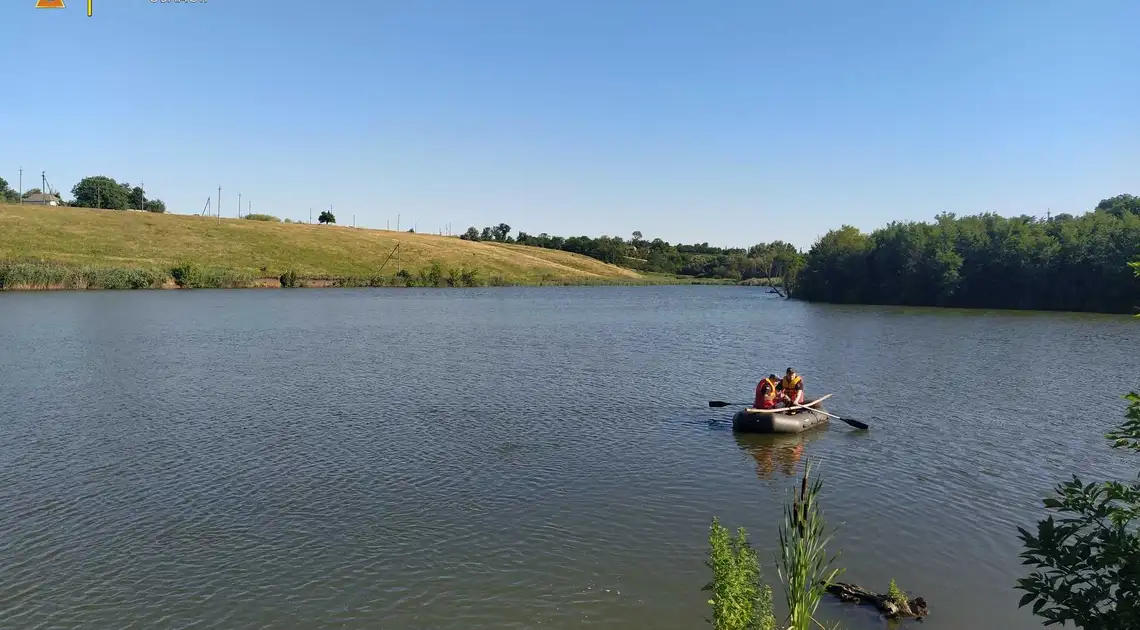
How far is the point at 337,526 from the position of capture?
1559 centimetres

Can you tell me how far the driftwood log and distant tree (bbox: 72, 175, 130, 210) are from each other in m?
193

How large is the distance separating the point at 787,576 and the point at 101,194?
201383 mm

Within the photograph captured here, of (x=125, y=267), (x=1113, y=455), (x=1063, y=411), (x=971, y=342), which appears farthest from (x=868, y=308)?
(x=125, y=267)

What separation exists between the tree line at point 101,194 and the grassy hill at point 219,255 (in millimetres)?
51299

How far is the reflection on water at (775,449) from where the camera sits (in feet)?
67.4

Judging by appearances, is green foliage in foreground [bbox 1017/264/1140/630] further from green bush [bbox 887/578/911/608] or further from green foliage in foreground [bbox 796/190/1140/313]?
green foliage in foreground [bbox 796/190/1140/313]

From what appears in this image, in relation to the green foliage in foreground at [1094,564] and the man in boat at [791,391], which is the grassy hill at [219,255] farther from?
the green foliage in foreground at [1094,564]

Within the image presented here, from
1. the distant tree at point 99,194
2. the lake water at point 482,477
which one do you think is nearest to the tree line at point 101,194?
the distant tree at point 99,194

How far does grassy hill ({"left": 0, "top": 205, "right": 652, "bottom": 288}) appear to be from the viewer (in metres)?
95.2

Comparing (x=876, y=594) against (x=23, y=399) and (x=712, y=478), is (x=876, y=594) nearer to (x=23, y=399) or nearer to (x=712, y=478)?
(x=712, y=478)

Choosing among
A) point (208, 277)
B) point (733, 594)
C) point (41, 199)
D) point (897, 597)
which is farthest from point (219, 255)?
point (733, 594)

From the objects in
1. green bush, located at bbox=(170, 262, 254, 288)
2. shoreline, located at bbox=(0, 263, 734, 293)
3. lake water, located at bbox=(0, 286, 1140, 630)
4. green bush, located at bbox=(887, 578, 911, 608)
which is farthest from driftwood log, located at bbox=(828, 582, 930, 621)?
green bush, located at bbox=(170, 262, 254, 288)

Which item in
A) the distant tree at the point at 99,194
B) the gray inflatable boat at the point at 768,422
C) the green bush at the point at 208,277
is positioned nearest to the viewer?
the gray inflatable boat at the point at 768,422

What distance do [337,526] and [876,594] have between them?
10.5m
